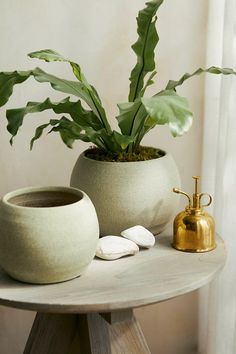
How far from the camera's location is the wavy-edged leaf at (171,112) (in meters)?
0.80

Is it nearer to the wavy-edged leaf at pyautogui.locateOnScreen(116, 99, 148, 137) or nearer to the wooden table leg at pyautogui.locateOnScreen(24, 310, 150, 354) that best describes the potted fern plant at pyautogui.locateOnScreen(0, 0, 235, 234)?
the wavy-edged leaf at pyautogui.locateOnScreen(116, 99, 148, 137)

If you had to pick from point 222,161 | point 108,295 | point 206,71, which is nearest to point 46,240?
point 108,295

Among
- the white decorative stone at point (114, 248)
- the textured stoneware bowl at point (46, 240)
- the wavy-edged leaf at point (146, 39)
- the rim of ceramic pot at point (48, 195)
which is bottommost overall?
the white decorative stone at point (114, 248)

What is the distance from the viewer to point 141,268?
94 centimetres

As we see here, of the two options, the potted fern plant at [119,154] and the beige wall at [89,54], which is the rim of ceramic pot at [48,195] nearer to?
the potted fern plant at [119,154]

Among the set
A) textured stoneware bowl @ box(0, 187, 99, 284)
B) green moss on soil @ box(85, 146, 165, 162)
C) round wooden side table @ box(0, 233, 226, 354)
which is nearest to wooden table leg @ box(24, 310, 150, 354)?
round wooden side table @ box(0, 233, 226, 354)

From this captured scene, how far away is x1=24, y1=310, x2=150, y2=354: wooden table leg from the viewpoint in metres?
0.94

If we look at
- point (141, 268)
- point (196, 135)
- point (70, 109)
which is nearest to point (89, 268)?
point (141, 268)

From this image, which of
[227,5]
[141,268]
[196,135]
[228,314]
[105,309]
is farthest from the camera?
[196,135]

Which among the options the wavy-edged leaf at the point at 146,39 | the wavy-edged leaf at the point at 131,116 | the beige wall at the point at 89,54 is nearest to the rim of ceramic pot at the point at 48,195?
the wavy-edged leaf at the point at 131,116

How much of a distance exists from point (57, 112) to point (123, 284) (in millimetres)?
318

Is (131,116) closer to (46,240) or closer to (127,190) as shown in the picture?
(127,190)

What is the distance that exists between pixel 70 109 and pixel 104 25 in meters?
0.39

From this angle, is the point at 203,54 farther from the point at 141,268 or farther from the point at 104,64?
the point at 141,268
